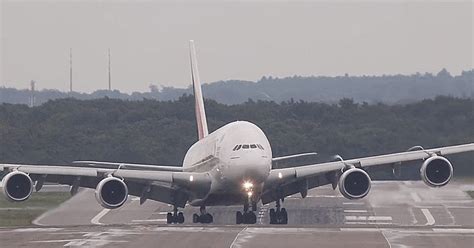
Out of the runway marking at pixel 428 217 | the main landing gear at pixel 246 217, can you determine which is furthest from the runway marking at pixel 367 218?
the main landing gear at pixel 246 217

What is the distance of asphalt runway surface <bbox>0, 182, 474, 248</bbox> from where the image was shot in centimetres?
3077

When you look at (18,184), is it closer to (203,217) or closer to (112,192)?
(112,192)

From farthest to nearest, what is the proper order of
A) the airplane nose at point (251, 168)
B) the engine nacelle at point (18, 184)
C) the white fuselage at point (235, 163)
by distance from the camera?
the engine nacelle at point (18, 184) < the white fuselage at point (235, 163) < the airplane nose at point (251, 168)

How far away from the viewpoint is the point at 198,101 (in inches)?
2136

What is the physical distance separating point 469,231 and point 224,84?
42192 millimetres

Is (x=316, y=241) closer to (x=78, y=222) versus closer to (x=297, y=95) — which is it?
(x=78, y=222)

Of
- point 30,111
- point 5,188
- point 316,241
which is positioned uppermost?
point 30,111

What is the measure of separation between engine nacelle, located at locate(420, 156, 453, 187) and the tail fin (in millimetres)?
10723

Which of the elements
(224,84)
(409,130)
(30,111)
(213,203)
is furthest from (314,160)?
(224,84)

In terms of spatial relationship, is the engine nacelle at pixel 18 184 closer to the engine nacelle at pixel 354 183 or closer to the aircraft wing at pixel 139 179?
the aircraft wing at pixel 139 179

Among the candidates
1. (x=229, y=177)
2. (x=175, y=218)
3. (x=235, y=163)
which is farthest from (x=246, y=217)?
(x=175, y=218)

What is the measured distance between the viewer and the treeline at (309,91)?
6788 cm

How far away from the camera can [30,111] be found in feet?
212

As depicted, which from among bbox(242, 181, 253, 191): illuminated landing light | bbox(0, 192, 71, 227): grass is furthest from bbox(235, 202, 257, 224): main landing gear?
bbox(0, 192, 71, 227): grass
